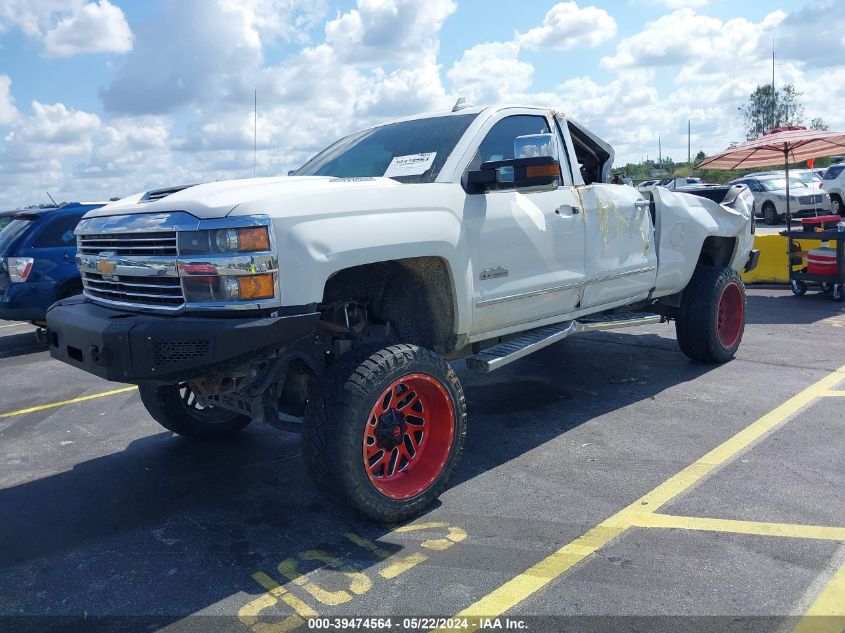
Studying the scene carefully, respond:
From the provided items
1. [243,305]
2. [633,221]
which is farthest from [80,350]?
[633,221]

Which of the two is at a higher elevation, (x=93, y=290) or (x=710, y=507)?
(x=93, y=290)

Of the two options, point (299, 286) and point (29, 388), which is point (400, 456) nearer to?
point (299, 286)

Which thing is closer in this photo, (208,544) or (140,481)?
(208,544)

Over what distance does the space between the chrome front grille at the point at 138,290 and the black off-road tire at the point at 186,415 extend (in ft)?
2.95

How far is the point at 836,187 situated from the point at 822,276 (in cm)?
1526

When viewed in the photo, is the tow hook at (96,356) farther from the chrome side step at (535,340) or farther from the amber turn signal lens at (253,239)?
the chrome side step at (535,340)

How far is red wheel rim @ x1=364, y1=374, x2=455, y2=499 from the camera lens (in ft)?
12.0

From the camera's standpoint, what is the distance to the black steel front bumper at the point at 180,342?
3.10 m

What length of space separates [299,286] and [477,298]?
1.22 m

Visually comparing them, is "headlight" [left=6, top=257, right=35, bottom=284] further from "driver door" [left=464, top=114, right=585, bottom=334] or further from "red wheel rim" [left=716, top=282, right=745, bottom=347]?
"red wheel rim" [left=716, top=282, right=745, bottom=347]

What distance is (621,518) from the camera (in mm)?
A: 3619

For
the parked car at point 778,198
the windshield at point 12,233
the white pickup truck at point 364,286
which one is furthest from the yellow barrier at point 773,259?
the parked car at point 778,198

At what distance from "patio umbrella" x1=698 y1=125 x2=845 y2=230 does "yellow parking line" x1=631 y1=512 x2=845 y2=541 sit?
7.56 m

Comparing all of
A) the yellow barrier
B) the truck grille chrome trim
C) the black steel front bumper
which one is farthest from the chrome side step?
the yellow barrier
